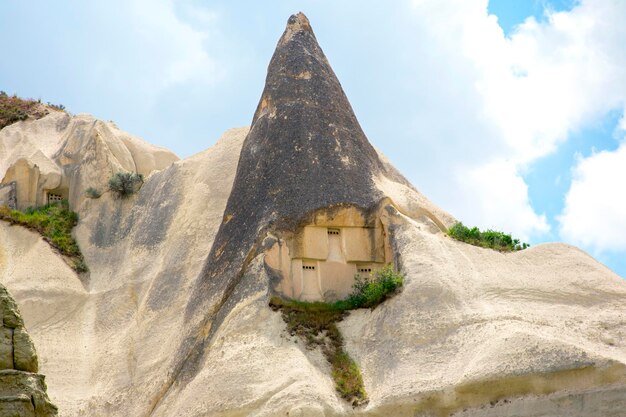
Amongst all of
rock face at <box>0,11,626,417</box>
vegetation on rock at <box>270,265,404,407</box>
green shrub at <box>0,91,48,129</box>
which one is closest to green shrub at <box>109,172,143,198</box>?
rock face at <box>0,11,626,417</box>

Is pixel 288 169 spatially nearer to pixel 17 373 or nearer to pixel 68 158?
pixel 68 158

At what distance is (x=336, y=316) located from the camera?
32031mm

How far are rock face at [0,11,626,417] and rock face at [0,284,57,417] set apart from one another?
11.2 meters

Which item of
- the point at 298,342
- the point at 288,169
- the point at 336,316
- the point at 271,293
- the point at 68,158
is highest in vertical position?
the point at 68,158

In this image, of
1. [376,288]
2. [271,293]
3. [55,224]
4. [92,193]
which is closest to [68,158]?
[92,193]

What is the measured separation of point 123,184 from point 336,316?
13.9 m

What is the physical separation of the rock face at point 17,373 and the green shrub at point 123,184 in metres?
25.7

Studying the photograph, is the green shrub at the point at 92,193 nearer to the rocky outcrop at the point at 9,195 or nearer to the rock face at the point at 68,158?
the rock face at the point at 68,158

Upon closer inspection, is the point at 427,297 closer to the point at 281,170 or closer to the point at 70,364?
the point at 281,170

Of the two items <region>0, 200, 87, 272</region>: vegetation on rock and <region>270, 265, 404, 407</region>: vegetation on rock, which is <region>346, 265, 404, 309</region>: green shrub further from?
<region>0, 200, 87, 272</region>: vegetation on rock

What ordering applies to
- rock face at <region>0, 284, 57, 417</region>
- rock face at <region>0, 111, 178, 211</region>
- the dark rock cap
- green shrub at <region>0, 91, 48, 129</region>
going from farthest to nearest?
green shrub at <region>0, 91, 48, 129</region> → rock face at <region>0, 111, 178, 211</region> → the dark rock cap → rock face at <region>0, 284, 57, 417</region>

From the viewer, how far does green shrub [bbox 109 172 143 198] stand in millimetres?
42469

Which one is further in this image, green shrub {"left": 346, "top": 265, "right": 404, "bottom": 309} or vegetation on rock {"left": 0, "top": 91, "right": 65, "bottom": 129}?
vegetation on rock {"left": 0, "top": 91, "right": 65, "bottom": 129}

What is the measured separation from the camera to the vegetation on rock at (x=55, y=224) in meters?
40.2
